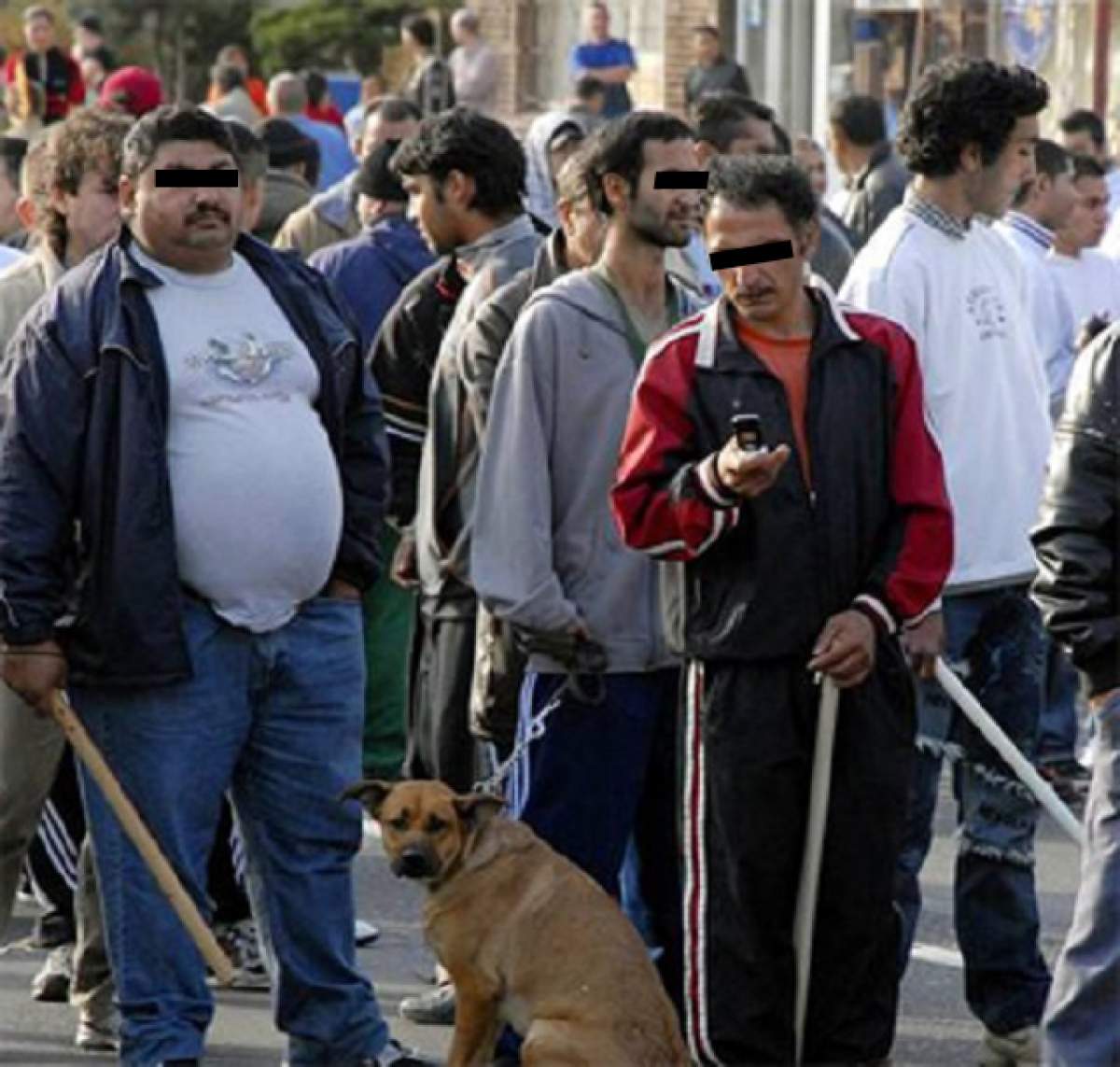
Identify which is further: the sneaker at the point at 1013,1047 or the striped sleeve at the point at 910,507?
the sneaker at the point at 1013,1047

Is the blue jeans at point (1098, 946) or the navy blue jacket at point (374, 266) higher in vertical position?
the navy blue jacket at point (374, 266)

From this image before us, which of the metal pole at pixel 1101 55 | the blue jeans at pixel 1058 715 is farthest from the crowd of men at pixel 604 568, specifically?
the metal pole at pixel 1101 55

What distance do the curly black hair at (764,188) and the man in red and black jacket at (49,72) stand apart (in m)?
21.5

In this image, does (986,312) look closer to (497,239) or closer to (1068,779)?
(497,239)

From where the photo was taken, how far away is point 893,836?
273 inches

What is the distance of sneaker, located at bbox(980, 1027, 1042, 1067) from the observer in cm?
785

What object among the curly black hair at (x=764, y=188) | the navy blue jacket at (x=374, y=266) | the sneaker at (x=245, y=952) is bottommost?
the sneaker at (x=245, y=952)

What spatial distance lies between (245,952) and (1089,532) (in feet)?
10.6

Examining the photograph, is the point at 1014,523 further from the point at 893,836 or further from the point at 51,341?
the point at 51,341

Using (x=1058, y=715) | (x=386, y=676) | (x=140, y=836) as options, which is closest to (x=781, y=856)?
(x=140, y=836)

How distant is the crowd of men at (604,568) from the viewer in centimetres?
682

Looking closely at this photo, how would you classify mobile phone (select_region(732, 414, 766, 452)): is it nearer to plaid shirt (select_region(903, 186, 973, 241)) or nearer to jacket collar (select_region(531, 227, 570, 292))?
jacket collar (select_region(531, 227, 570, 292))

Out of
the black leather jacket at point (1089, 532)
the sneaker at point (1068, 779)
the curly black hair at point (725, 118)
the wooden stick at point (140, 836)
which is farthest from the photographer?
the sneaker at point (1068, 779)

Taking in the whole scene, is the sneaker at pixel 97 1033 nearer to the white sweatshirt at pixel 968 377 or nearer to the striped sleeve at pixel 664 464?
the striped sleeve at pixel 664 464
